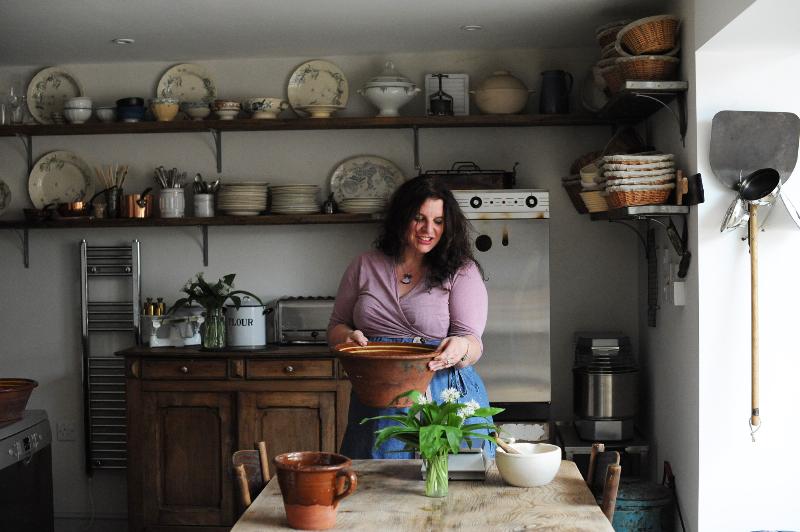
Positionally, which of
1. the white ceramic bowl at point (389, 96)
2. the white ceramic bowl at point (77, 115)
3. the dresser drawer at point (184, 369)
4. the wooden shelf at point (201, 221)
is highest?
the white ceramic bowl at point (389, 96)

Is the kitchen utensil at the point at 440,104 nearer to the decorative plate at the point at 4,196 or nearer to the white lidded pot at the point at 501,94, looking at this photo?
the white lidded pot at the point at 501,94

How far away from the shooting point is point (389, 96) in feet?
14.8

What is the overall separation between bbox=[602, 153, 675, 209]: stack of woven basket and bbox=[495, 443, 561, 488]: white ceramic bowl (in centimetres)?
161

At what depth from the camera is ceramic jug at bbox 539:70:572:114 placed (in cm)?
450

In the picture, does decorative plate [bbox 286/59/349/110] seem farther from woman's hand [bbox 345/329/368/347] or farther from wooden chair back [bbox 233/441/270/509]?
wooden chair back [bbox 233/441/270/509]

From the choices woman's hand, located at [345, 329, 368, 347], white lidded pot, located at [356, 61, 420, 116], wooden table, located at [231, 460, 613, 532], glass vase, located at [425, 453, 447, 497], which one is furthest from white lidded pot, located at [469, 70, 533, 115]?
glass vase, located at [425, 453, 447, 497]

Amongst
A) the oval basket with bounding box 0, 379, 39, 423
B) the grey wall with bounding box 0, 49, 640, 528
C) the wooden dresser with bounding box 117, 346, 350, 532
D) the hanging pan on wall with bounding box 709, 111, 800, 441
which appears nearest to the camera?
the hanging pan on wall with bounding box 709, 111, 800, 441

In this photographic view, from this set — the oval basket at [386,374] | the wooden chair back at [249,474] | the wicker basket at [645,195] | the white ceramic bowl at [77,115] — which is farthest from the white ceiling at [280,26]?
the wooden chair back at [249,474]

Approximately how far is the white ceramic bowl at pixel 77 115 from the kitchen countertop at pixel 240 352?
→ 117 centimetres

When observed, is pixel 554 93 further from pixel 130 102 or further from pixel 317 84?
pixel 130 102

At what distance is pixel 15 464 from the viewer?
11.7ft

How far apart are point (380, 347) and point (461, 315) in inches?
14.2

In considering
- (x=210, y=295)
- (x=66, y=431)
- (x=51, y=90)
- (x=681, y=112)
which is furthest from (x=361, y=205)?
(x=66, y=431)

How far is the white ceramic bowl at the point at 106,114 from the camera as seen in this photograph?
15.4 feet
